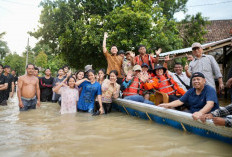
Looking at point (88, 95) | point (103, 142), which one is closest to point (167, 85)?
point (88, 95)

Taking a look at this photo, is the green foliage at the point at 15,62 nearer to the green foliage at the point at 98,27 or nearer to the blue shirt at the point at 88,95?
the green foliage at the point at 98,27

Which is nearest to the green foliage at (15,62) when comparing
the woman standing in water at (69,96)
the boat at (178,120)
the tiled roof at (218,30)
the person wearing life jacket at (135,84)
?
the tiled roof at (218,30)

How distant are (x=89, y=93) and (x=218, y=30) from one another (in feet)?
62.2

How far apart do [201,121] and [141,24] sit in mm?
10683

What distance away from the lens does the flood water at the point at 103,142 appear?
2610 mm

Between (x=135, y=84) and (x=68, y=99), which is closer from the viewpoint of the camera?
(x=135, y=84)

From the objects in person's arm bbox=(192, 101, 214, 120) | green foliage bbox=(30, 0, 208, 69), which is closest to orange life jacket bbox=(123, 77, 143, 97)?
person's arm bbox=(192, 101, 214, 120)

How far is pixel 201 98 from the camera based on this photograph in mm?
3551

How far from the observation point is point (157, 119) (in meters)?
4.44

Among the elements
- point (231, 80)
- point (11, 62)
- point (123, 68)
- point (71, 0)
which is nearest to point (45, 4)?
point (71, 0)

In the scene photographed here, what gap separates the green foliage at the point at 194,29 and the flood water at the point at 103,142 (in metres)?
14.9

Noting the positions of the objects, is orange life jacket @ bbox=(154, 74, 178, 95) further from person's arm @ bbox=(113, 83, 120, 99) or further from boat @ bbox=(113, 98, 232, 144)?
person's arm @ bbox=(113, 83, 120, 99)

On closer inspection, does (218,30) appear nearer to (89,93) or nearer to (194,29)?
(194,29)

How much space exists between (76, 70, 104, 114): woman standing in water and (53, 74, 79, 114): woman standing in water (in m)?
0.19
